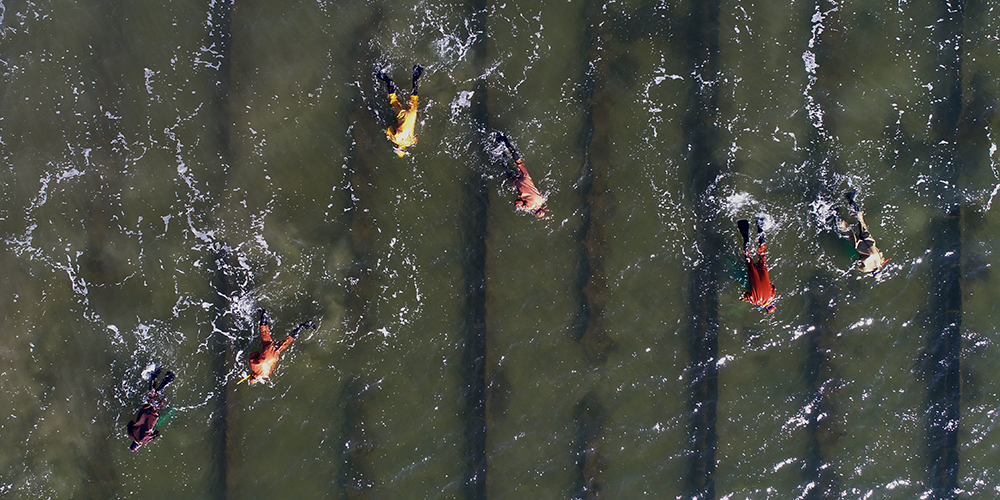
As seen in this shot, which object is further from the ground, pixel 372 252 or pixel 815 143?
pixel 815 143

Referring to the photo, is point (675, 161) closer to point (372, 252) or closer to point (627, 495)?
point (372, 252)

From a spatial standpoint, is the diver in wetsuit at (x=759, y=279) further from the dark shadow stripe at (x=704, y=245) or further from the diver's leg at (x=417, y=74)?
the diver's leg at (x=417, y=74)

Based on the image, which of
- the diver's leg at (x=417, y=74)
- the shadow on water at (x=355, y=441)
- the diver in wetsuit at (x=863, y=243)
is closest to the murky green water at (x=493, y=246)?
the shadow on water at (x=355, y=441)

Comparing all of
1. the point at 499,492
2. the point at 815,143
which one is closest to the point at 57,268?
the point at 499,492

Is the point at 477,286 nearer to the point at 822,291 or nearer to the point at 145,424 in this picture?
the point at 145,424

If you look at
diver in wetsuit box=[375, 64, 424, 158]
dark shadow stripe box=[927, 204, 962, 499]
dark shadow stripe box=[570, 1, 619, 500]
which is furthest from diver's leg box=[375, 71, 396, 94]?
dark shadow stripe box=[927, 204, 962, 499]

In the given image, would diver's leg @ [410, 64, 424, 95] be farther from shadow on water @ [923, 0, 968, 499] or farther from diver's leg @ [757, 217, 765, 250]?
shadow on water @ [923, 0, 968, 499]
